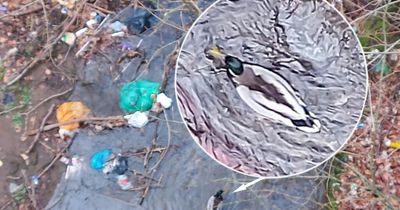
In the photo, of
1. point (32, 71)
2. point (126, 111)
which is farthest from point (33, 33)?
point (126, 111)

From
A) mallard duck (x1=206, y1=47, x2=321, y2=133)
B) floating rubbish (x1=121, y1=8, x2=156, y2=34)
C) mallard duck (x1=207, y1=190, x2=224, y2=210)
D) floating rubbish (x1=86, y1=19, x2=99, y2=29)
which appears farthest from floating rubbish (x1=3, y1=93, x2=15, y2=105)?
mallard duck (x1=206, y1=47, x2=321, y2=133)

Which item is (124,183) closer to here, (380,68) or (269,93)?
(269,93)

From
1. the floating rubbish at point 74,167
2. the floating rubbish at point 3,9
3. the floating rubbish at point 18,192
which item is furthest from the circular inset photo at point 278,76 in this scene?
the floating rubbish at point 3,9

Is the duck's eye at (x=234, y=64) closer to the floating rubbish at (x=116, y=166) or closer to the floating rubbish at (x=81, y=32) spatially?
A: the floating rubbish at (x=116, y=166)

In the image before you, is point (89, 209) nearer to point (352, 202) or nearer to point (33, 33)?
point (33, 33)

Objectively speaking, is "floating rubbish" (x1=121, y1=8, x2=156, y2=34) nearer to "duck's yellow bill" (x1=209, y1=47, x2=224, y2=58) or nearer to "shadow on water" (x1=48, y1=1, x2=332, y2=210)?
"shadow on water" (x1=48, y1=1, x2=332, y2=210)

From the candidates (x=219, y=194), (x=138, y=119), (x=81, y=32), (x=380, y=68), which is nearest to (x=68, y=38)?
(x=81, y=32)
